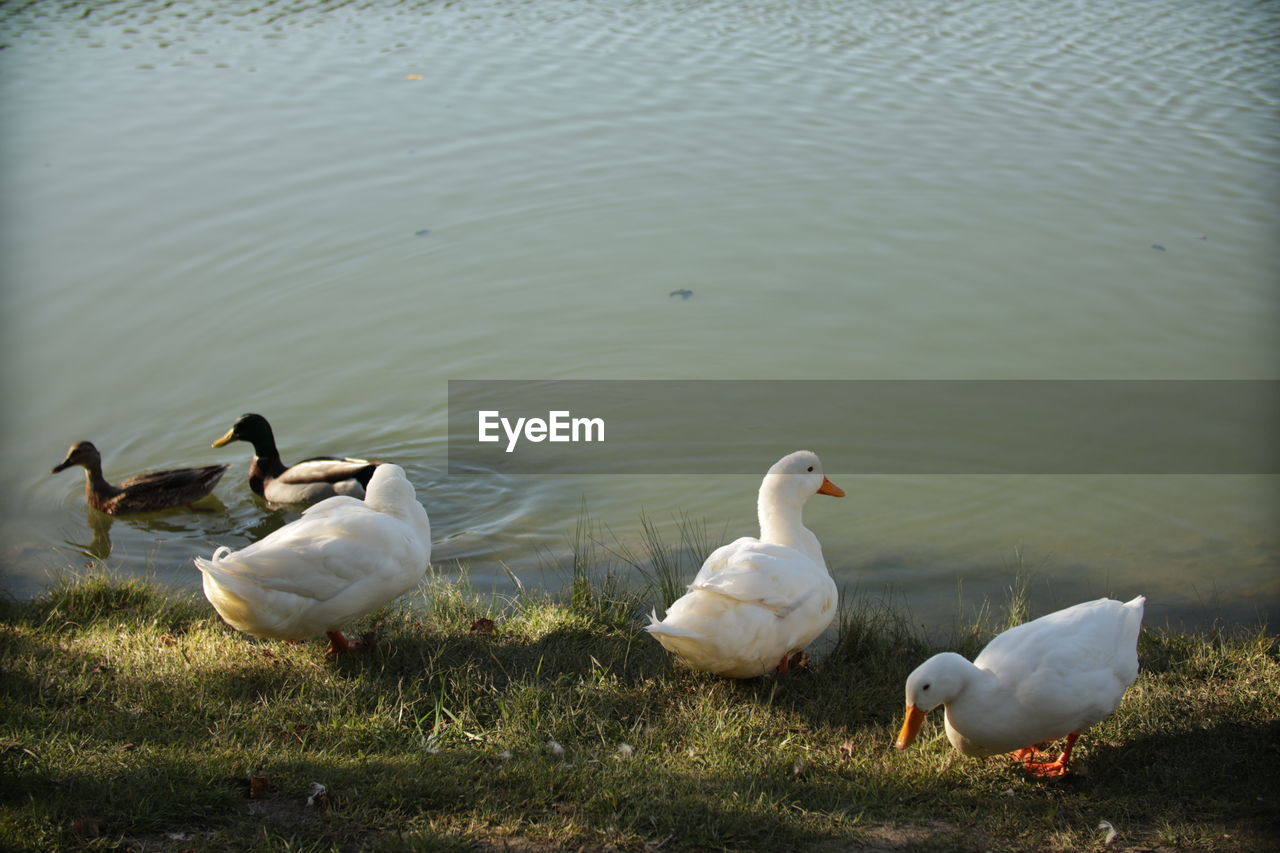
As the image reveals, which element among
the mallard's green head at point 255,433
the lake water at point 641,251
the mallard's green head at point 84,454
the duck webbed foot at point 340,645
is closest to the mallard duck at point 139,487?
the mallard's green head at point 84,454

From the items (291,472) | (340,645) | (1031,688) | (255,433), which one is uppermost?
(1031,688)

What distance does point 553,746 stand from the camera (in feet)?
16.1

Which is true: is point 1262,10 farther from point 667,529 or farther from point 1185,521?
point 667,529

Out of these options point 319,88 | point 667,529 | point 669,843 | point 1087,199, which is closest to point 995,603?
point 667,529

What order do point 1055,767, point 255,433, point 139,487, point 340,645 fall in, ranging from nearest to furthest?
point 1055,767 < point 340,645 < point 139,487 < point 255,433

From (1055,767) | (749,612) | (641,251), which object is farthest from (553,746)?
(641,251)

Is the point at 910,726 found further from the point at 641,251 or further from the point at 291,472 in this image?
the point at 641,251

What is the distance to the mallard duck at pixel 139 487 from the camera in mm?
8852

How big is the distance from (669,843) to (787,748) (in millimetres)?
984

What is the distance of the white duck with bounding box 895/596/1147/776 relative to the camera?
4.75 meters

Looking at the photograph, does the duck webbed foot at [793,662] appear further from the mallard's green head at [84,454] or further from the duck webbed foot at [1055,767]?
the mallard's green head at [84,454]

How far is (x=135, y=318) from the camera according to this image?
440 inches

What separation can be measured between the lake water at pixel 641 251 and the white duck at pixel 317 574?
6.38 ft

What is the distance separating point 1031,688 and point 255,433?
21.1 feet
